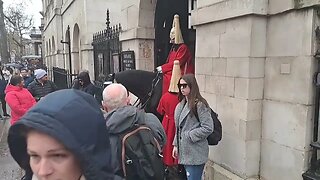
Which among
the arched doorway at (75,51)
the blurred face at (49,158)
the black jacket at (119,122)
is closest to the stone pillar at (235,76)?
the black jacket at (119,122)

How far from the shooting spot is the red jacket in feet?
18.0

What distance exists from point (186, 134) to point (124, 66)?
13.0ft

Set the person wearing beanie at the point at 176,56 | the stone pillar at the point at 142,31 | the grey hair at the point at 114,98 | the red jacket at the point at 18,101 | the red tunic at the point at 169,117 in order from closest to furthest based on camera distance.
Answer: the grey hair at the point at 114,98 < the red tunic at the point at 169,117 < the person wearing beanie at the point at 176,56 < the red jacket at the point at 18,101 < the stone pillar at the point at 142,31

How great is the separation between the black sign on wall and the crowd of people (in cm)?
183

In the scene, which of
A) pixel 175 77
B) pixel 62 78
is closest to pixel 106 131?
pixel 175 77

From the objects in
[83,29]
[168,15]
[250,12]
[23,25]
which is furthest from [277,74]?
A: [23,25]

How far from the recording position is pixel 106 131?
4.61 feet

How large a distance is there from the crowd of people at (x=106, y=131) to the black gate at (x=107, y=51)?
3.26 meters

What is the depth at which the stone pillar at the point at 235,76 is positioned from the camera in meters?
3.53

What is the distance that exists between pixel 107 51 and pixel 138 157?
22.2 feet

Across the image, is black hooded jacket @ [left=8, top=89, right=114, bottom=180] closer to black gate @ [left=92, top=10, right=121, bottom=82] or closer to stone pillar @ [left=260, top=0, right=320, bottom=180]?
stone pillar @ [left=260, top=0, right=320, bottom=180]

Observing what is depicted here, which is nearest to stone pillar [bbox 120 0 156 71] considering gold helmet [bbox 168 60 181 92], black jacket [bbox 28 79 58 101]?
gold helmet [bbox 168 60 181 92]

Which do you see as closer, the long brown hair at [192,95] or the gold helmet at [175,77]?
the long brown hair at [192,95]

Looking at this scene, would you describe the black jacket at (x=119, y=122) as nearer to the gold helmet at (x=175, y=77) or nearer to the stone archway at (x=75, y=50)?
the gold helmet at (x=175, y=77)
